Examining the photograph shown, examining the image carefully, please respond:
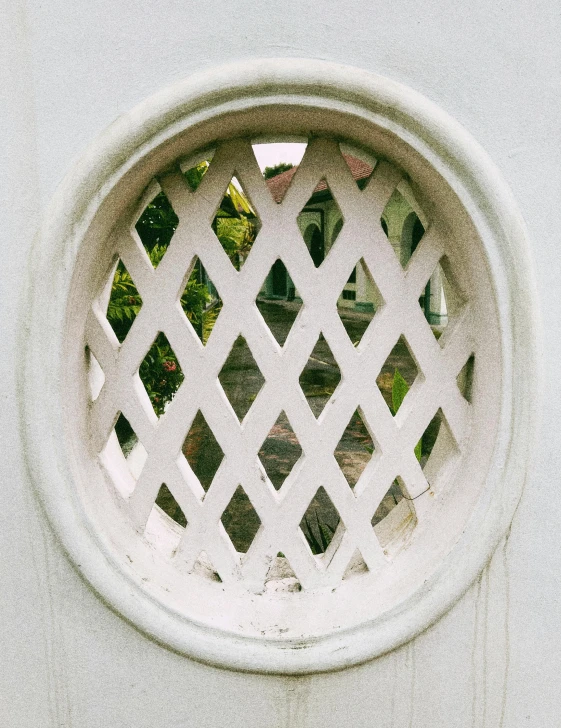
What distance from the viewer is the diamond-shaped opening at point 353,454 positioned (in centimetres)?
520

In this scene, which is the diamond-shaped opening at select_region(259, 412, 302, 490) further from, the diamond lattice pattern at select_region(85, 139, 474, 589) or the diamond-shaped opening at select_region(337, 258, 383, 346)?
the diamond-shaped opening at select_region(337, 258, 383, 346)

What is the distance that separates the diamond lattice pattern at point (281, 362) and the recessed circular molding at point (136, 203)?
0.25ft

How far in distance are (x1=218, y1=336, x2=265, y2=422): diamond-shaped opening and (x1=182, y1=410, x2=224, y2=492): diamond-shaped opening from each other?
0.80m

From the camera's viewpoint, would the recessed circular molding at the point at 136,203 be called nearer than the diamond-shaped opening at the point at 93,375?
Yes

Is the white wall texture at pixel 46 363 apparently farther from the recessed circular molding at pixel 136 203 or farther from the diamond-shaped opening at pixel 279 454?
the diamond-shaped opening at pixel 279 454

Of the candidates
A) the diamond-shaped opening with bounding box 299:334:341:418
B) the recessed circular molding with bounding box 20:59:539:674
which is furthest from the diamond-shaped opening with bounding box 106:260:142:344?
the diamond-shaped opening with bounding box 299:334:341:418

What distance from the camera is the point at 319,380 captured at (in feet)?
28.9

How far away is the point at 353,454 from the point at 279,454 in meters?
0.74

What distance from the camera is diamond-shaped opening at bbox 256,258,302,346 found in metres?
16.9

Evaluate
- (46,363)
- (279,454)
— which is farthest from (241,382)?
(46,363)

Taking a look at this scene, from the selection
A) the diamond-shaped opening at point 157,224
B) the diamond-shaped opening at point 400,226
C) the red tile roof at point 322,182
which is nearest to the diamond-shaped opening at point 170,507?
the diamond-shaped opening at point 157,224

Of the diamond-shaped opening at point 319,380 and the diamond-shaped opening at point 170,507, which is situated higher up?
the diamond-shaped opening at point 319,380

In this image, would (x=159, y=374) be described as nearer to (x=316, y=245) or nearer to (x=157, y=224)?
(x=157, y=224)

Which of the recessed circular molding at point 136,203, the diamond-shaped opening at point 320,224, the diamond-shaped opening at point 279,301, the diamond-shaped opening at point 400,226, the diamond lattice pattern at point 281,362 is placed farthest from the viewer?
the diamond-shaped opening at point 279,301
